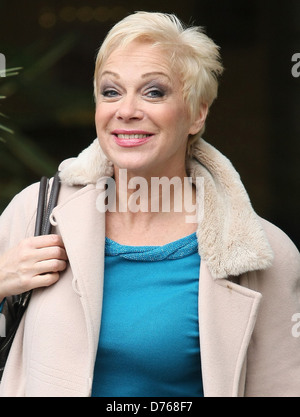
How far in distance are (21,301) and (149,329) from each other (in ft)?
1.20

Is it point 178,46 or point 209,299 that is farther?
point 178,46

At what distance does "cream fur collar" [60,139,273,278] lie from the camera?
6.72ft

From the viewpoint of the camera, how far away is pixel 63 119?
4031mm

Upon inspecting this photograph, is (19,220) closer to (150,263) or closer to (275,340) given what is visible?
(150,263)

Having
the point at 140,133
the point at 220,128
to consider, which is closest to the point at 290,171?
the point at 220,128

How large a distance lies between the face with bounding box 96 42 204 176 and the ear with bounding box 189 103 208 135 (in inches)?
3.6

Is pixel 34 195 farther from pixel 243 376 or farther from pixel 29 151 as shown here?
pixel 29 151

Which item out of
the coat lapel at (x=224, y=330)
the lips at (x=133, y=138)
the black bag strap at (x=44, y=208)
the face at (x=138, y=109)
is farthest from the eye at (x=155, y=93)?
the coat lapel at (x=224, y=330)

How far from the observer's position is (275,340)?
211 cm

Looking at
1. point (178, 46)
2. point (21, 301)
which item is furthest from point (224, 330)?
point (178, 46)

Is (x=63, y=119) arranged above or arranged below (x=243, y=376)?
above

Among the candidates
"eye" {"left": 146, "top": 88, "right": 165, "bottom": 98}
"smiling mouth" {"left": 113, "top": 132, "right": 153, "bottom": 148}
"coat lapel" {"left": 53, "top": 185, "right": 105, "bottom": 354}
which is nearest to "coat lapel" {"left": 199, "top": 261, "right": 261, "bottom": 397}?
"coat lapel" {"left": 53, "top": 185, "right": 105, "bottom": 354}

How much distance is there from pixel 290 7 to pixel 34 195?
2406 mm

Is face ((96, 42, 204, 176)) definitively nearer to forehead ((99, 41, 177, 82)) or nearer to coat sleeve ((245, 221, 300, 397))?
forehead ((99, 41, 177, 82))
